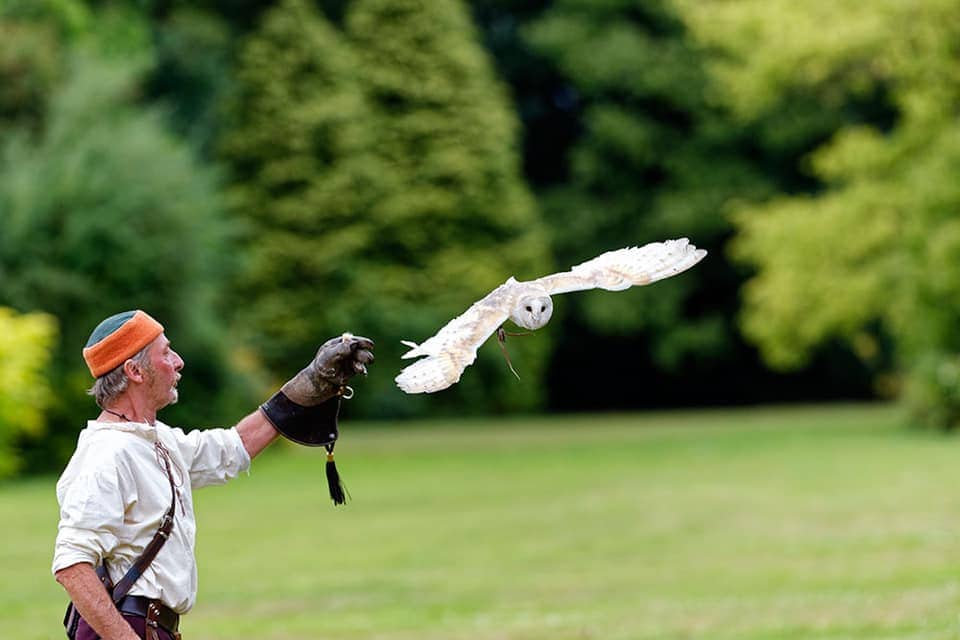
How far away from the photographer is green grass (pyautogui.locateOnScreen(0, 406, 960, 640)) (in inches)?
401

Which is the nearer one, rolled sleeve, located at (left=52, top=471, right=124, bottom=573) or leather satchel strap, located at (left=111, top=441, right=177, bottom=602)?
rolled sleeve, located at (left=52, top=471, right=124, bottom=573)

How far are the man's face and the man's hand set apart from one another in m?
0.44

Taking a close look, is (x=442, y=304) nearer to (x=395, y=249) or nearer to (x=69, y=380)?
(x=395, y=249)

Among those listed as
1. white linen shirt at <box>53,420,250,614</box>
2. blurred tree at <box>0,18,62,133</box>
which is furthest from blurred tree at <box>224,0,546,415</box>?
white linen shirt at <box>53,420,250,614</box>

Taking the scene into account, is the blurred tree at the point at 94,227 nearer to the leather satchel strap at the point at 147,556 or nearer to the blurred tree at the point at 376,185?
the blurred tree at the point at 376,185

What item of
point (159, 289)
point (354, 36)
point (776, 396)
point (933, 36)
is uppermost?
point (354, 36)

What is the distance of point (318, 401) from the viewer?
5.15 metres

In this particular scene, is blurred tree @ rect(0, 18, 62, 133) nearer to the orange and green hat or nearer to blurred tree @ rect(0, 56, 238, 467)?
blurred tree @ rect(0, 56, 238, 467)

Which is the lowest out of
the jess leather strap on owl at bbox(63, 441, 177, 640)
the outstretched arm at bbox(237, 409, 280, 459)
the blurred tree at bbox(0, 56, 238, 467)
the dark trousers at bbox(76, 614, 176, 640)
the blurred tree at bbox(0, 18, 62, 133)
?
the dark trousers at bbox(76, 614, 176, 640)

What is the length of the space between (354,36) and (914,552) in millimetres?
27159

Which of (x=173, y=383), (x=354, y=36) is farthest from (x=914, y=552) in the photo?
(x=354, y=36)

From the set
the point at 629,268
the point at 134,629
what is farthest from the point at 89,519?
the point at 629,268

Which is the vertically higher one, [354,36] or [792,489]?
[354,36]

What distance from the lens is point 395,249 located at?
123ft
